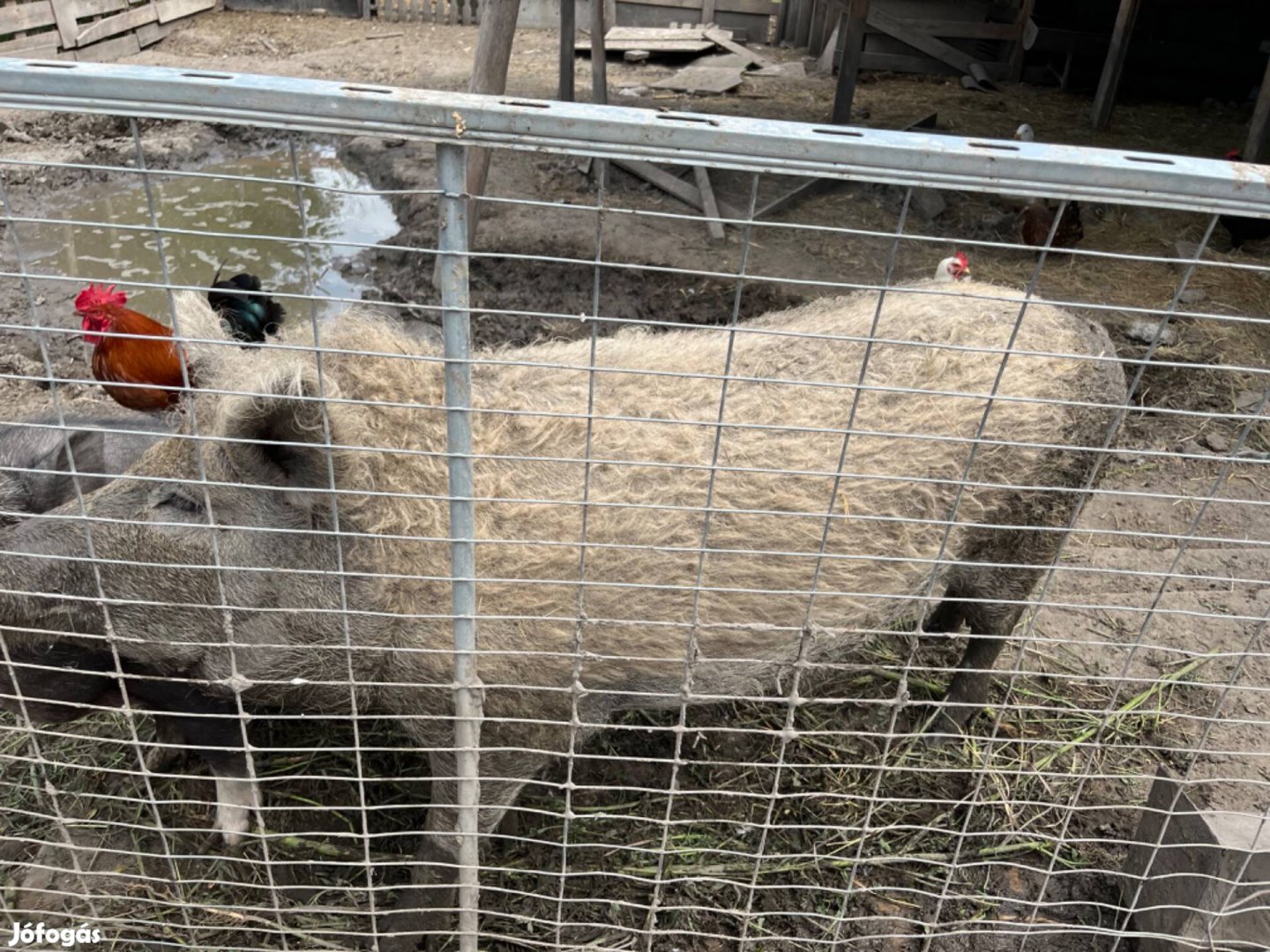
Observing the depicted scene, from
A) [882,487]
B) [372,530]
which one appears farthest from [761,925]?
[372,530]

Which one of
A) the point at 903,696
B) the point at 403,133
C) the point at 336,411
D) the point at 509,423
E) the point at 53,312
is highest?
the point at 403,133

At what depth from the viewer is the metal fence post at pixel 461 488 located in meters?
1.52

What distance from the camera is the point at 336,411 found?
212cm

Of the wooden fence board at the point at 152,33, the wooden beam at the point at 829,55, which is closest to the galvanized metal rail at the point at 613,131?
the wooden beam at the point at 829,55

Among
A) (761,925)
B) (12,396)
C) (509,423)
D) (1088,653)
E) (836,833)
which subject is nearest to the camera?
(509,423)

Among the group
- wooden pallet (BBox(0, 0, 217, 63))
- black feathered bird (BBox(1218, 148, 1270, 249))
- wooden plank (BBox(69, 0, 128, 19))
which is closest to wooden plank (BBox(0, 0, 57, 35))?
wooden pallet (BBox(0, 0, 217, 63))

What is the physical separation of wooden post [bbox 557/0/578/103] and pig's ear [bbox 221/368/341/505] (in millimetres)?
6338

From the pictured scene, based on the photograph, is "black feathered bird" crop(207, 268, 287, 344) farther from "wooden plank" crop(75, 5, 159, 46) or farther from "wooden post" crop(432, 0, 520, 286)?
"wooden plank" crop(75, 5, 159, 46)

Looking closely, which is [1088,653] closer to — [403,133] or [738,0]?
[403,133]

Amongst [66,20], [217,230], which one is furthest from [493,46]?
[66,20]

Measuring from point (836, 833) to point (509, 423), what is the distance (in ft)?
5.63

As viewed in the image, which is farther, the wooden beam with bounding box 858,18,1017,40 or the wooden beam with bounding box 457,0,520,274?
the wooden beam with bounding box 858,18,1017,40

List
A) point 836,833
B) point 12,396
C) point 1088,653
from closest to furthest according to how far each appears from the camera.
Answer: point 836,833 < point 1088,653 < point 12,396

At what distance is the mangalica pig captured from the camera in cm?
231
